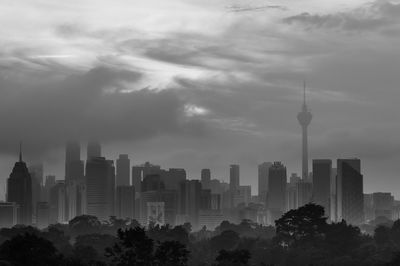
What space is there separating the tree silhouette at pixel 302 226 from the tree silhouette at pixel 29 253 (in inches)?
2404

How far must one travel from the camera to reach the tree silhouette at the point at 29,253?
110000 millimetres

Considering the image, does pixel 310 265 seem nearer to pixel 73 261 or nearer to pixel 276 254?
pixel 276 254

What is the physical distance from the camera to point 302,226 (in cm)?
16800

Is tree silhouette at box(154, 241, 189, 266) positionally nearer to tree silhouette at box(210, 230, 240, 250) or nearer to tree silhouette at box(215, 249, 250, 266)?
tree silhouette at box(215, 249, 250, 266)

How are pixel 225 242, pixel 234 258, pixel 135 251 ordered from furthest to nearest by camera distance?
pixel 225 242 < pixel 234 258 < pixel 135 251

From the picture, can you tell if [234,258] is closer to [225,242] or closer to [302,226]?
[302,226]

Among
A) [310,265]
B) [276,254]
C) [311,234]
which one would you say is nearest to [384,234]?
[311,234]

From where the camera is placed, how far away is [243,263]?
119375mm

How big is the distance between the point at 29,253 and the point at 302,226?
2601 inches

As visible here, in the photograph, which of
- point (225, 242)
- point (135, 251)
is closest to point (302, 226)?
point (225, 242)

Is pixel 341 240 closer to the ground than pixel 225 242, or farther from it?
farther from it

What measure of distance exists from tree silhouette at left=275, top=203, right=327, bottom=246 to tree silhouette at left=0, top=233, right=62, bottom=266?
6107 centimetres

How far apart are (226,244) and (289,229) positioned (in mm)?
21006

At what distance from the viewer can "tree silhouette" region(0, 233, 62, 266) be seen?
361 ft
